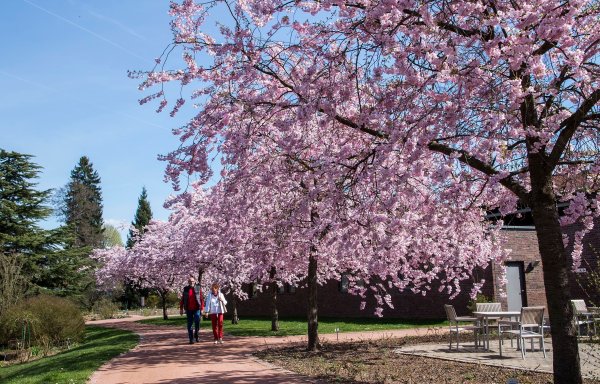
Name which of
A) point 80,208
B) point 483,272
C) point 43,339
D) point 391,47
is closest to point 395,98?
point 391,47

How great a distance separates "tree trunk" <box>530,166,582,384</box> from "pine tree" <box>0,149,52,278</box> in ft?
113

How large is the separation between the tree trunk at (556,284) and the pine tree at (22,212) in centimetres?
3432

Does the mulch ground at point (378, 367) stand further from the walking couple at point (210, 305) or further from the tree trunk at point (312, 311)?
the walking couple at point (210, 305)

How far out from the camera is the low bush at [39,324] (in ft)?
66.8

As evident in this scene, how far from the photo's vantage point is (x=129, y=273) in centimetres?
3641

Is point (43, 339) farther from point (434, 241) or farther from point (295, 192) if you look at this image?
point (434, 241)

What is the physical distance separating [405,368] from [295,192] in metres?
4.52

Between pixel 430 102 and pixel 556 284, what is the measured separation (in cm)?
301

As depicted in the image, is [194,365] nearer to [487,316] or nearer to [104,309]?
[487,316]

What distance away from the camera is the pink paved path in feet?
32.1

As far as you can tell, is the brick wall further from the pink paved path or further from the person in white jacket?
the person in white jacket

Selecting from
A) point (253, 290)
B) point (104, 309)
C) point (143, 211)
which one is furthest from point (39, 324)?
point (143, 211)

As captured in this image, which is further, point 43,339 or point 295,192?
point 43,339

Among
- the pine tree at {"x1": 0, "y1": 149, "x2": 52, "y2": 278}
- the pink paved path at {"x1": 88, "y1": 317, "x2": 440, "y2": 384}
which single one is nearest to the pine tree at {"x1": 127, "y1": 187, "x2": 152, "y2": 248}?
the pine tree at {"x1": 0, "y1": 149, "x2": 52, "y2": 278}
